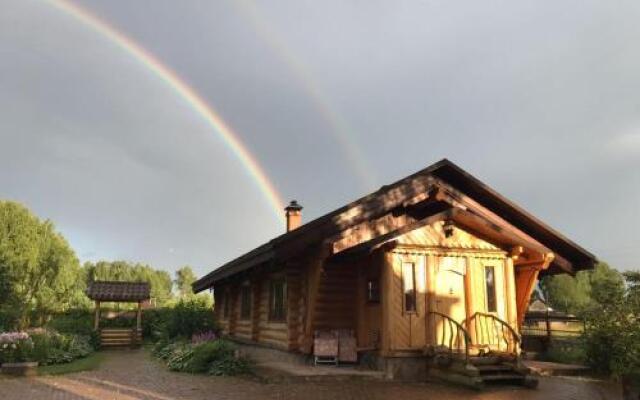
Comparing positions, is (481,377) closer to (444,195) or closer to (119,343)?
(444,195)

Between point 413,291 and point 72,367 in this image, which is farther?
point 72,367

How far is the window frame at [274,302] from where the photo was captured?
56.3 ft

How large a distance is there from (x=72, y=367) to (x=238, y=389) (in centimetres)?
732

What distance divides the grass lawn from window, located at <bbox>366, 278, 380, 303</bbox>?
8.59m

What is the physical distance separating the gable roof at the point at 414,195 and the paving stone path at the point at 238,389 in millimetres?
3576

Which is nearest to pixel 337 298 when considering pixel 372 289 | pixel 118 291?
pixel 372 289

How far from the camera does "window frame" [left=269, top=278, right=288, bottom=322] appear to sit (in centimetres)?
1716

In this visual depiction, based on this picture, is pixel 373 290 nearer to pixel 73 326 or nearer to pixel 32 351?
pixel 32 351

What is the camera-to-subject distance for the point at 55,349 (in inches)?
715

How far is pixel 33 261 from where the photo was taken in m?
43.8

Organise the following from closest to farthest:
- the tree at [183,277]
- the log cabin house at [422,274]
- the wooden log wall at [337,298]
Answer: the log cabin house at [422,274], the wooden log wall at [337,298], the tree at [183,277]

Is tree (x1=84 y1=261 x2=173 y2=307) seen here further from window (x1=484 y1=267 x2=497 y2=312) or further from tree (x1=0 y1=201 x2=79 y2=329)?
window (x1=484 y1=267 x2=497 y2=312)

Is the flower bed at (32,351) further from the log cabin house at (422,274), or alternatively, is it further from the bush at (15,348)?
the log cabin house at (422,274)

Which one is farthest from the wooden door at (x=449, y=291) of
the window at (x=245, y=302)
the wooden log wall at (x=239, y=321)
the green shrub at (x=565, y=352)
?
the window at (x=245, y=302)
